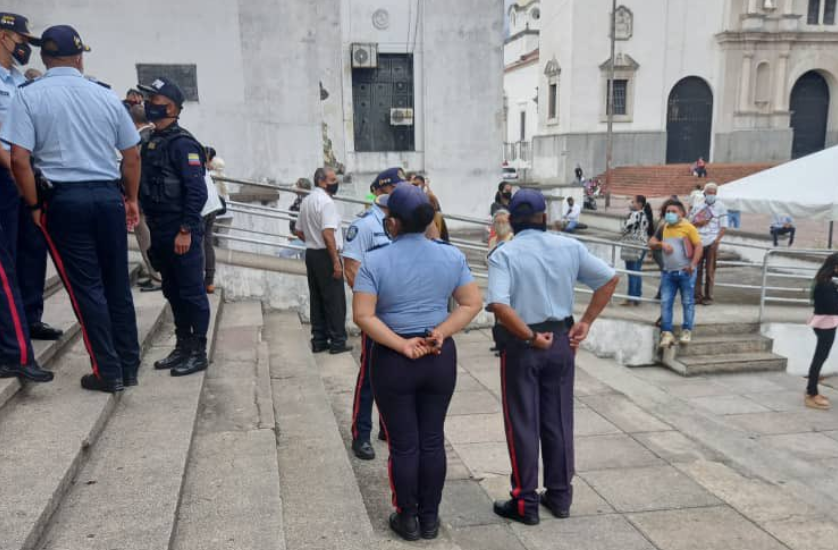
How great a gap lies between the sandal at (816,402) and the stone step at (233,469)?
19.7 ft

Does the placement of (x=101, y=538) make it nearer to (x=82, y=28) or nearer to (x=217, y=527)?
(x=217, y=527)

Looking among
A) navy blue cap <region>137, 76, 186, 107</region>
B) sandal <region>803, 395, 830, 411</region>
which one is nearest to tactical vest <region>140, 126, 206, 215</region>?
navy blue cap <region>137, 76, 186, 107</region>

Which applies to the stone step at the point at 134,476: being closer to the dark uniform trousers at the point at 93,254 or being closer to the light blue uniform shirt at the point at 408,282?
the dark uniform trousers at the point at 93,254

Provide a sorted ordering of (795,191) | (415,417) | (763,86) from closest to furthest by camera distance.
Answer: (415,417), (795,191), (763,86)

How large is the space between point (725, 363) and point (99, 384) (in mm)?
7376

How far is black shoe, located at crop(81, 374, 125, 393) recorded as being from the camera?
359 cm

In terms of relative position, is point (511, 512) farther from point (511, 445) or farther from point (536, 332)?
point (536, 332)

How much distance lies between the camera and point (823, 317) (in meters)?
7.23

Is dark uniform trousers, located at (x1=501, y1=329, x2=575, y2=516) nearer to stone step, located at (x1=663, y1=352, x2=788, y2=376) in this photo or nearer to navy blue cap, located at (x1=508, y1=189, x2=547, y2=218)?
navy blue cap, located at (x1=508, y1=189, x2=547, y2=218)

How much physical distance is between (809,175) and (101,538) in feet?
33.8

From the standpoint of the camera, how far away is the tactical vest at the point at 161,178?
13.1ft

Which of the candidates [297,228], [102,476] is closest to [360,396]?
[102,476]

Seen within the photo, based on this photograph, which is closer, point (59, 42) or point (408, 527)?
point (408, 527)

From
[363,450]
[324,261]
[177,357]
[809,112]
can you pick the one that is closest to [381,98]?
[324,261]
